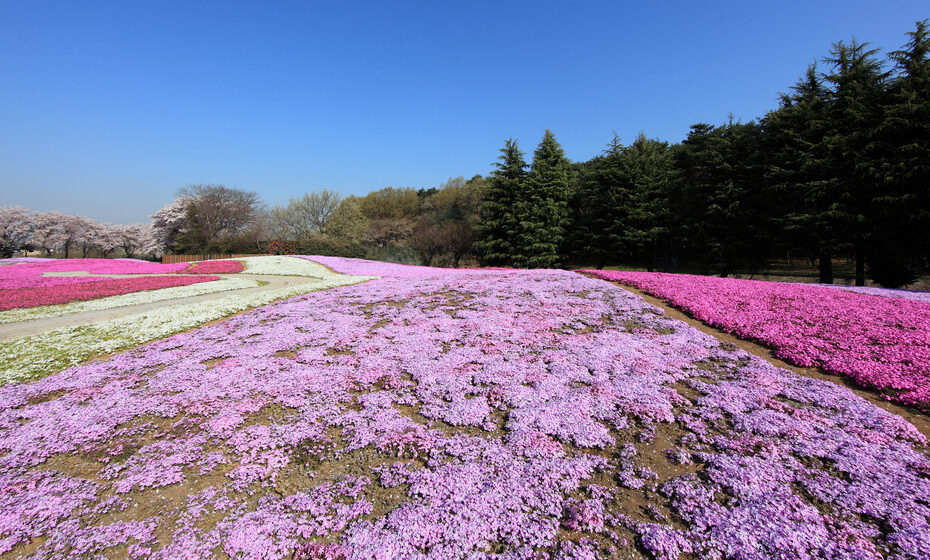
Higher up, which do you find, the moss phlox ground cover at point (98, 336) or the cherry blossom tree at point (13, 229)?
the cherry blossom tree at point (13, 229)

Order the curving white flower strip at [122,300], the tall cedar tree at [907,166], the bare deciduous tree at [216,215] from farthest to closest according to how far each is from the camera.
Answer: the bare deciduous tree at [216,215] → the tall cedar tree at [907,166] → the curving white flower strip at [122,300]

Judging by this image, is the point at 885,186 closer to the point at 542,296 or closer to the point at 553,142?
the point at 542,296

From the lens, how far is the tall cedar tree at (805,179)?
77.5 ft

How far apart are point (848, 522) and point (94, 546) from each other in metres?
7.50

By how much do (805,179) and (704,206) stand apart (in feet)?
25.2

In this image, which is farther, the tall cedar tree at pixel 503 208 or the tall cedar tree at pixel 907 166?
the tall cedar tree at pixel 503 208

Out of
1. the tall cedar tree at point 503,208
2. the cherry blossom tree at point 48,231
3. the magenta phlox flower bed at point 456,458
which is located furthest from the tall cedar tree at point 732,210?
the cherry blossom tree at point 48,231

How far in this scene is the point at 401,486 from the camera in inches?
180

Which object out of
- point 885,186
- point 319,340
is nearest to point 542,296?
point 319,340

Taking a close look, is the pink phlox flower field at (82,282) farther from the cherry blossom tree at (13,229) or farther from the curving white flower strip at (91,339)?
the cherry blossom tree at (13,229)

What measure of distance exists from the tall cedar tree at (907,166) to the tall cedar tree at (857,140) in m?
0.54

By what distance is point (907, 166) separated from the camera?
20828 millimetres

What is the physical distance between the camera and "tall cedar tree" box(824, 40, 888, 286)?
2230 centimetres

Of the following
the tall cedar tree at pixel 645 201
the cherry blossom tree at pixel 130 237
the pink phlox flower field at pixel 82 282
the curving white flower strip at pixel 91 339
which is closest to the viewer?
the curving white flower strip at pixel 91 339
